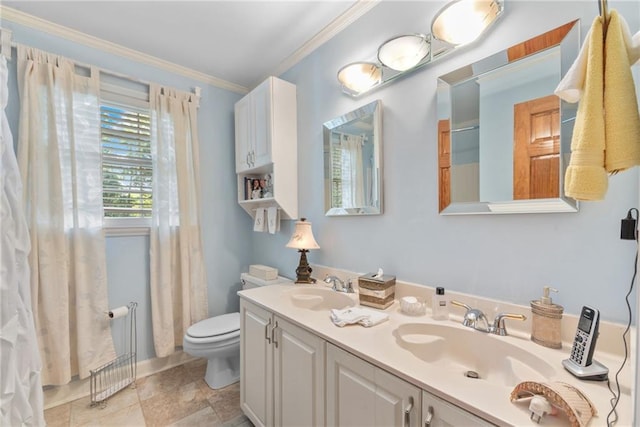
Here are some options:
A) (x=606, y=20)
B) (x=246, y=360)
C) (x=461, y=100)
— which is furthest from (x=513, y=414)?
(x=246, y=360)

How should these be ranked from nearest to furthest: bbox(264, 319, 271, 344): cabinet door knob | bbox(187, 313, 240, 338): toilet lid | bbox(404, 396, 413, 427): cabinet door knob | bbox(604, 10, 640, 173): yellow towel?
bbox(604, 10, 640, 173): yellow towel
bbox(404, 396, 413, 427): cabinet door knob
bbox(264, 319, 271, 344): cabinet door knob
bbox(187, 313, 240, 338): toilet lid

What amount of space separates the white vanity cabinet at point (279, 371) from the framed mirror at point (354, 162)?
785 millimetres

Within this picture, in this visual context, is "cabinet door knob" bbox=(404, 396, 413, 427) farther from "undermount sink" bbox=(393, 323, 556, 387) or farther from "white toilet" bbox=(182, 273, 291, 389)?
"white toilet" bbox=(182, 273, 291, 389)

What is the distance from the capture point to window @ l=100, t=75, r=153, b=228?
2016 mm

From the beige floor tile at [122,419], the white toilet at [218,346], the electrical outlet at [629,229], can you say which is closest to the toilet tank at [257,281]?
the white toilet at [218,346]

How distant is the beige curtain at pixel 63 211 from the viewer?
168 centimetres

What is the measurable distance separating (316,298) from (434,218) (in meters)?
0.85

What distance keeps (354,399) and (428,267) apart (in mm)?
696

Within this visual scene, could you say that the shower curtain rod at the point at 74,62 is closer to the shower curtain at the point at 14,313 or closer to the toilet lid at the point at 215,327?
the shower curtain at the point at 14,313

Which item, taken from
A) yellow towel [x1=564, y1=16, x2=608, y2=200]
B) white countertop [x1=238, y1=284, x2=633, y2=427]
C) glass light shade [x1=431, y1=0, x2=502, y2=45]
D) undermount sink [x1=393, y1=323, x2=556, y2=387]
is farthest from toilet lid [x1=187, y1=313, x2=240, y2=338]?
glass light shade [x1=431, y1=0, x2=502, y2=45]

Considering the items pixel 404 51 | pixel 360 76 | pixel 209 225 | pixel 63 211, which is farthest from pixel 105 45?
pixel 404 51

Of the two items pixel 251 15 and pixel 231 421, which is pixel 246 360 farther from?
pixel 251 15

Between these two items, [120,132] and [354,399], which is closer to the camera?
[354,399]

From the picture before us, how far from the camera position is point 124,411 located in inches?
68.4
